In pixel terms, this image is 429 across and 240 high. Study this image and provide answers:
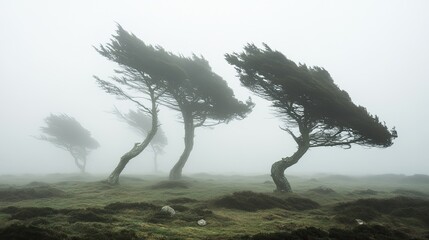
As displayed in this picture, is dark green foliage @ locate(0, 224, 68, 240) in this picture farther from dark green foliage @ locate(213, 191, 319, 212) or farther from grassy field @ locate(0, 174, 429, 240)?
dark green foliage @ locate(213, 191, 319, 212)

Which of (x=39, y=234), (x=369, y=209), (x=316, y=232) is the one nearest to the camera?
(x=39, y=234)

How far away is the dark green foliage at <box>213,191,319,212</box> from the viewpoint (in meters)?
14.4

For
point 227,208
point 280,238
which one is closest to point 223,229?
point 280,238

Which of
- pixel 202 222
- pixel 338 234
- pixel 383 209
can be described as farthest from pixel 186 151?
pixel 338 234

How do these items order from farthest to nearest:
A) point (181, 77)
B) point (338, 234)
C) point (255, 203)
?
point (181, 77)
point (255, 203)
point (338, 234)

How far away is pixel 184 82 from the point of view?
91.5 feet

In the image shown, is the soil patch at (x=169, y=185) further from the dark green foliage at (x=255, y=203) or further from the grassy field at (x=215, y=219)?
the dark green foliage at (x=255, y=203)

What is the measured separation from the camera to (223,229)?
31.9 feet

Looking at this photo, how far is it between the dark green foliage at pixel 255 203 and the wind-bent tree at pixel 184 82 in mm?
13778

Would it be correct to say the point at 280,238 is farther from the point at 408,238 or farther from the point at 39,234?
the point at 39,234

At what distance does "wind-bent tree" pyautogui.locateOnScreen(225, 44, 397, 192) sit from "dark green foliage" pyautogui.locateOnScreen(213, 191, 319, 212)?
5.39 m

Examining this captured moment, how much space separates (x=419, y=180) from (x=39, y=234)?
169 feet

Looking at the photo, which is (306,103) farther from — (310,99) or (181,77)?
(181,77)

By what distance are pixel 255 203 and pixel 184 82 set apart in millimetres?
16067
